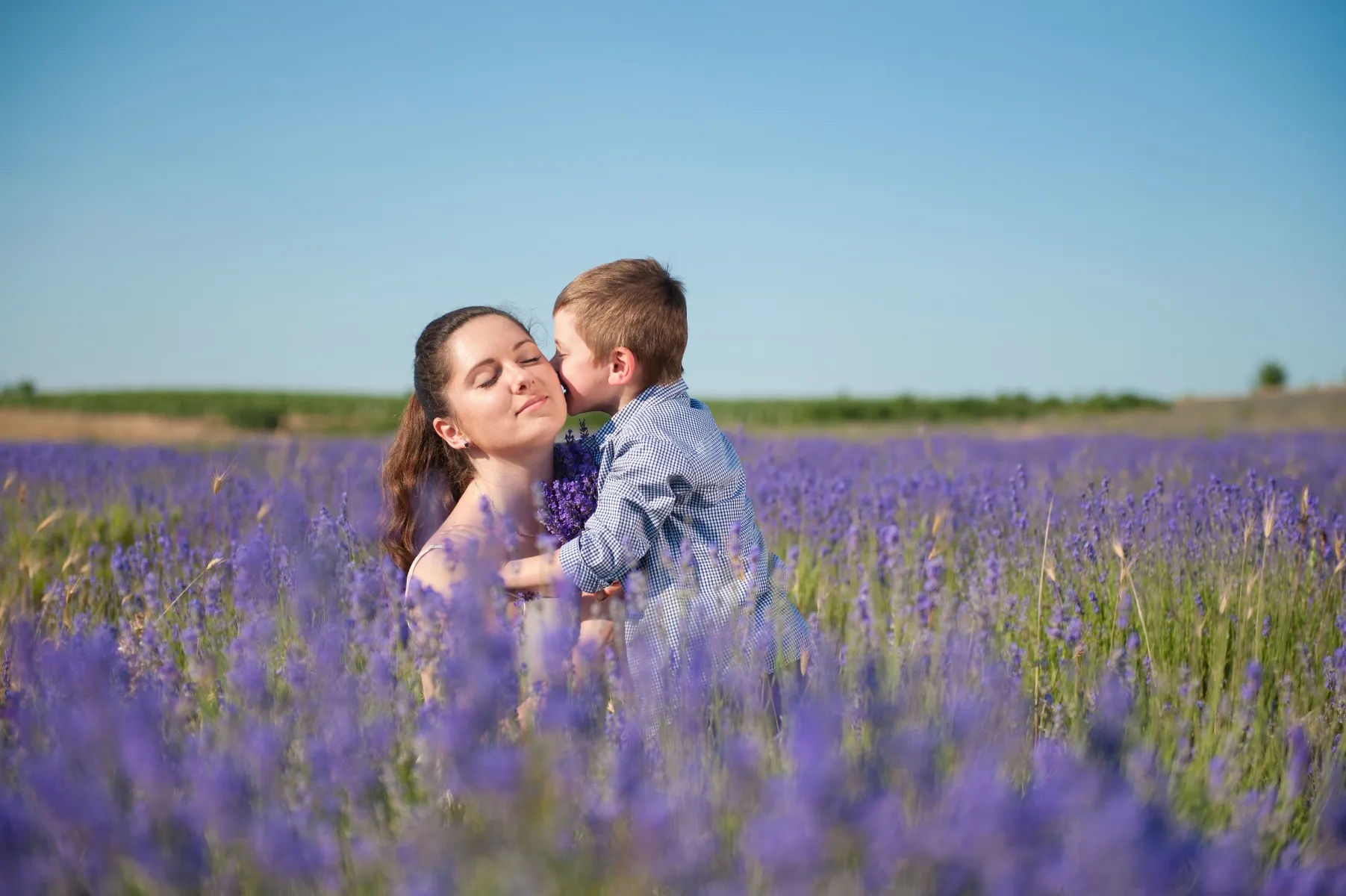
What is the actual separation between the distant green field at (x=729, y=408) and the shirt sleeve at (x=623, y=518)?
71.2 ft

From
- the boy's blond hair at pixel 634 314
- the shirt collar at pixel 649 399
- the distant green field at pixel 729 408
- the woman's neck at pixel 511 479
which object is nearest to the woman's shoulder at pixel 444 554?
the woman's neck at pixel 511 479

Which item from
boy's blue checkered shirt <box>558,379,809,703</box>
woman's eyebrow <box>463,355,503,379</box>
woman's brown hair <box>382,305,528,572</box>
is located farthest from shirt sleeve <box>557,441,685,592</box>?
woman's brown hair <box>382,305,528,572</box>

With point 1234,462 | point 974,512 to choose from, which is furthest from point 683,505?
point 1234,462

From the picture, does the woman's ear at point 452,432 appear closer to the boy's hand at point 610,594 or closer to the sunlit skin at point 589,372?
the sunlit skin at point 589,372

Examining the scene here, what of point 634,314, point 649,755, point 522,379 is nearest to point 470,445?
point 522,379

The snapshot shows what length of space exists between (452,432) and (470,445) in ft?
0.20

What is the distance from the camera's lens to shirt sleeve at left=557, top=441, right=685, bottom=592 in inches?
91.2

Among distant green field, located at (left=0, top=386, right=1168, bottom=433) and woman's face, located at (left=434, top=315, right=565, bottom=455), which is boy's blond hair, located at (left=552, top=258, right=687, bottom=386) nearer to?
woman's face, located at (left=434, top=315, right=565, bottom=455)

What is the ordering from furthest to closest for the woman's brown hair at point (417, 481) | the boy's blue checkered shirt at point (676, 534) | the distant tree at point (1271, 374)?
the distant tree at point (1271, 374), the woman's brown hair at point (417, 481), the boy's blue checkered shirt at point (676, 534)

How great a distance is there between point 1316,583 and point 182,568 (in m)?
4.08

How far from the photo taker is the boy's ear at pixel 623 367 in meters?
2.64

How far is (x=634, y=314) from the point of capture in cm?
261

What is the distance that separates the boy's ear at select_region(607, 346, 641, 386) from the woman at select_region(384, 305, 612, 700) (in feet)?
0.50

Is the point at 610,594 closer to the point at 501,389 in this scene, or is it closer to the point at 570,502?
the point at 570,502
